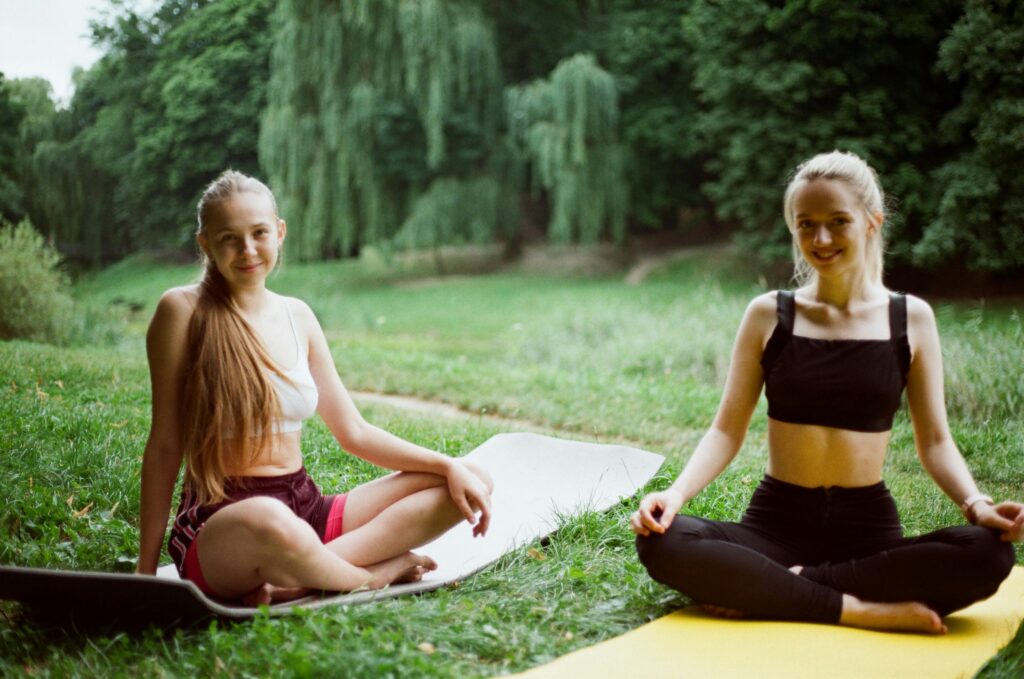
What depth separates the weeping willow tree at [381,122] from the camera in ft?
27.9

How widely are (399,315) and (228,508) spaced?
24.3 feet

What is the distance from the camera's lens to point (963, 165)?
612 centimetres

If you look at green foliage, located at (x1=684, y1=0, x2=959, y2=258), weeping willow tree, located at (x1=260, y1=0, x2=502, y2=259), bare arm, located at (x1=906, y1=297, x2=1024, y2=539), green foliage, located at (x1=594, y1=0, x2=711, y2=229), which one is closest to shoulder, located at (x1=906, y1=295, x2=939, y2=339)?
bare arm, located at (x1=906, y1=297, x2=1024, y2=539)

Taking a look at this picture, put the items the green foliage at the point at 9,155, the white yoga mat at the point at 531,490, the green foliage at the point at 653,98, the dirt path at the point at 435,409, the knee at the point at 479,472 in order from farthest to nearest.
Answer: the green foliage at the point at 653,98, the green foliage at the point at 9,155, the dirt path at the point at 435,409, the white yoga mat at the point at 531,490, the knee at the point at 479,472

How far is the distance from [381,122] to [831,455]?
312 inches

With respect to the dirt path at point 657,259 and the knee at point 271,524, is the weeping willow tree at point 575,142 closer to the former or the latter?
the dirt path at point 657,259

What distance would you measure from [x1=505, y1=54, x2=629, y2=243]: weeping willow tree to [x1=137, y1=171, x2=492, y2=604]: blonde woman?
7893 mm

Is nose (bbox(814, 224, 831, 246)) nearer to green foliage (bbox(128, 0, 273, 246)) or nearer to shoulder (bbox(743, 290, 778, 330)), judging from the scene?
shoulder (bbox(743, 290, 778, 330))

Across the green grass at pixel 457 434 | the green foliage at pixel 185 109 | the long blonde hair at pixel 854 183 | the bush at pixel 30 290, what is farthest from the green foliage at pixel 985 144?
the bush at pixel 30 290

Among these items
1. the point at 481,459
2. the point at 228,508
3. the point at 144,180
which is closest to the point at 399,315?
the point at 144,180

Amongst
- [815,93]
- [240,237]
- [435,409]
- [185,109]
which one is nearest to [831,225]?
[240,237]

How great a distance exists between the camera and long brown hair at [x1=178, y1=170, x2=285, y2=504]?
2.20 meters

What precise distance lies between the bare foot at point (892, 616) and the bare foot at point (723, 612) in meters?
0.23

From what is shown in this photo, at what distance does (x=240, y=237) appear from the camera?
7.39 ft
